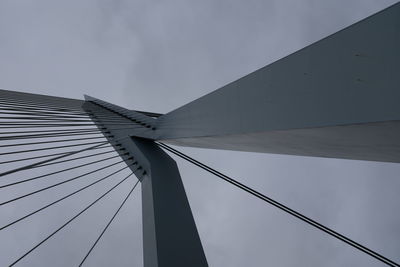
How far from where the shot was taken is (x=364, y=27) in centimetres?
203

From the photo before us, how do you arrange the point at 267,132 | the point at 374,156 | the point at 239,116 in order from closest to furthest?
the point at 374,156 → the point at 267,132 → the point at 239,116

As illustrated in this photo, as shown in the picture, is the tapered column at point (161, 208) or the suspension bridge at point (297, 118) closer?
the suspension bridge at point (297, 118)

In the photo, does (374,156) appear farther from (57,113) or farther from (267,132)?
(57,113)

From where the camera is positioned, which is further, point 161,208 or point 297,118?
point 161,208

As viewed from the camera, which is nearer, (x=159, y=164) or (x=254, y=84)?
(x=254, y=84)

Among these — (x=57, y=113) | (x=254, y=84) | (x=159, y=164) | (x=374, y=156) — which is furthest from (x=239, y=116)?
(x=57, y=113)

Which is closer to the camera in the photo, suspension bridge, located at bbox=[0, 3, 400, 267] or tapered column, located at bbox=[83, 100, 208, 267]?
suspension bridge, located at bbox=[0, 3, 400, 267]

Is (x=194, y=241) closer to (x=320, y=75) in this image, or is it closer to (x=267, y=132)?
(x=267, y=132)

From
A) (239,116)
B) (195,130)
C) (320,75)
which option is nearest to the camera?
(320,75)

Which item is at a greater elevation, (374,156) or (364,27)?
(364,27)

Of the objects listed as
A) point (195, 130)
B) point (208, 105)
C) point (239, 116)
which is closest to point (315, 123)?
point (239, 116)

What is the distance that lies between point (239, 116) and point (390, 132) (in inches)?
63.5

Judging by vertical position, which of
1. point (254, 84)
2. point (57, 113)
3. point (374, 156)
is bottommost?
point (374, 156)

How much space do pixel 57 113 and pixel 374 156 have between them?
590cm
